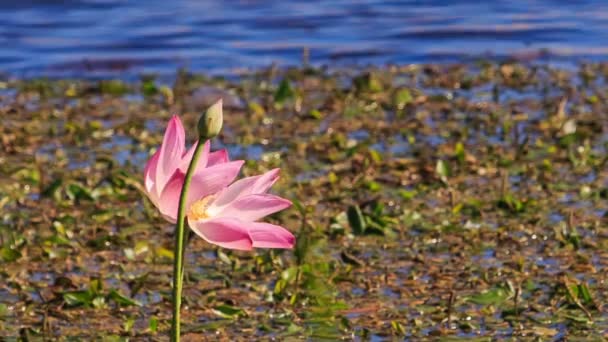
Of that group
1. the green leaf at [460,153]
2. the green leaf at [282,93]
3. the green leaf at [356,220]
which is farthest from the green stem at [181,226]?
the green leaf at [282,93]

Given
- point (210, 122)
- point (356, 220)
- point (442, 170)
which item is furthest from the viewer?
point (442, 170)

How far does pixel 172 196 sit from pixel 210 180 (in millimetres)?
71

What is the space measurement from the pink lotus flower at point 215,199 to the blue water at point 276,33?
17.9 feet

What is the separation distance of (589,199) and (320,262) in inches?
48.1

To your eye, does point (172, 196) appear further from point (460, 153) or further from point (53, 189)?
point (460, 153)

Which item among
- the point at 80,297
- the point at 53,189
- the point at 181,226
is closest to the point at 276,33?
the point at 53,189

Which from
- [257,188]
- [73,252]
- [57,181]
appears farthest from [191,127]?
[257,188]

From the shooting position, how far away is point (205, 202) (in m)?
2.46

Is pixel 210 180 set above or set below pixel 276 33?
above

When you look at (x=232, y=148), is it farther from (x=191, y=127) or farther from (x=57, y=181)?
(x=57, y=181)

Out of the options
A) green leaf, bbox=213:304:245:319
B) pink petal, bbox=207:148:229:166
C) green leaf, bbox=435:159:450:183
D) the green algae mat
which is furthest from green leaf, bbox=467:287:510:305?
pink petal, bbox=207:148:229:166

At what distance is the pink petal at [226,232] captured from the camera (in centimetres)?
237

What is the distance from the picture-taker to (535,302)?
12.7 ft

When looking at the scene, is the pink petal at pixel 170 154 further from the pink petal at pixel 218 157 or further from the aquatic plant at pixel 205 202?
the pink petal at pixel 218 157
